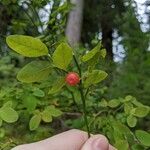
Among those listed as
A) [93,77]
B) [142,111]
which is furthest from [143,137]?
[93,77]

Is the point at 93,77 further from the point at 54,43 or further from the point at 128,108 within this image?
the point at 128,108

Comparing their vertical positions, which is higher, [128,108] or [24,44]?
[24,44]

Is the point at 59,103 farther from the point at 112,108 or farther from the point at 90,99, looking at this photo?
the point at 112,108

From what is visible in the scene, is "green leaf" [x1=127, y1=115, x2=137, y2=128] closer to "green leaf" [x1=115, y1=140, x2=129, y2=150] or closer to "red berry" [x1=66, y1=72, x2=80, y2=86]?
"green leaf" [x1=115, y1=140, x2=129, y2=150]

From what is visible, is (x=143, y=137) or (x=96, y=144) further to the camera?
(x=143, y=137)

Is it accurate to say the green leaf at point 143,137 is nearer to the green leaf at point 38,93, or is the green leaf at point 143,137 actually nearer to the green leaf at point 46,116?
the green leaf at point 46,116

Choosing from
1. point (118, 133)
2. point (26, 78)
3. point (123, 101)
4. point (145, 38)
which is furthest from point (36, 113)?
point (145, 38)
